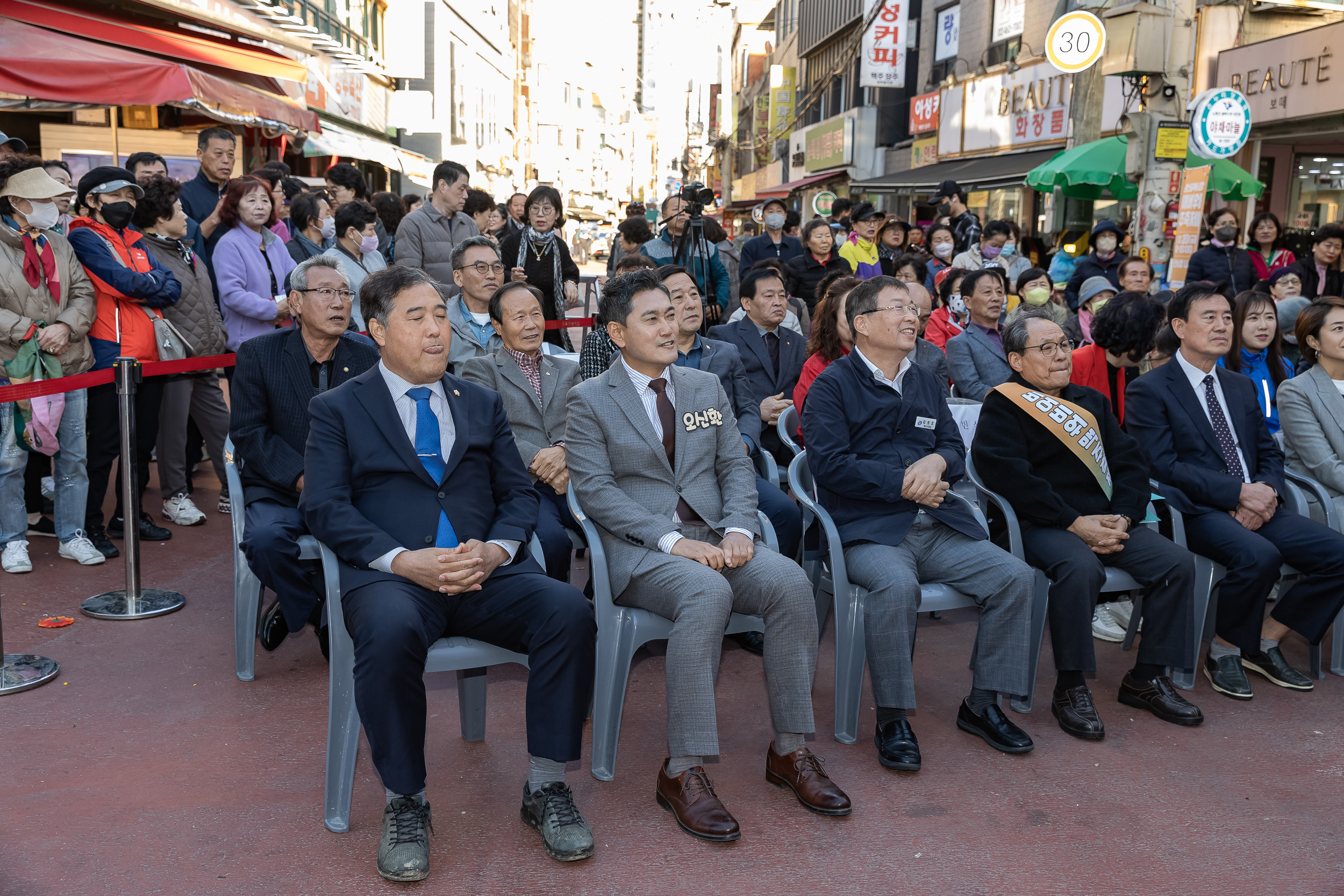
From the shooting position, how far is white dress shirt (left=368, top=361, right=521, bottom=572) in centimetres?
336

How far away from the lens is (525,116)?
5147 centimetres

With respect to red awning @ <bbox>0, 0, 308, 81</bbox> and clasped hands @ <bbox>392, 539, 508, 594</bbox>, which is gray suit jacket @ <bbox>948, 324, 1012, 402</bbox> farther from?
red awning @ <bbox>0, 0, 308, 81</bbox>

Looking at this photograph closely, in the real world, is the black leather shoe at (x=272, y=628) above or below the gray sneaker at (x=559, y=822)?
above

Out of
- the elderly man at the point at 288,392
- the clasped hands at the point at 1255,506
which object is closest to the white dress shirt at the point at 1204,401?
the clasped hands at the point at 1255,506

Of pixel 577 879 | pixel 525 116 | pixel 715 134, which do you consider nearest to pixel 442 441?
pixel 577 879

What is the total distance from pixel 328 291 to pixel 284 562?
117 centimetres

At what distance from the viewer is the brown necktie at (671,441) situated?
12.5 ft

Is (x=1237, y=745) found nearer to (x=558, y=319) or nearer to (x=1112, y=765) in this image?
(x=1112, y=765)

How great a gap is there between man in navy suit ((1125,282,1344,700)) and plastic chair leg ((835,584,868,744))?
161 centimetres

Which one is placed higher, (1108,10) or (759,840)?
(1108,10)

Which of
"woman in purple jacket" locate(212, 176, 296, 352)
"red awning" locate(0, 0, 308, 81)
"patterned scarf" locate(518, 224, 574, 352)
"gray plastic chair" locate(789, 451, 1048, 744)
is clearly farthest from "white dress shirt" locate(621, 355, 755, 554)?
"red awning" locate(0, 0, 308, 81)

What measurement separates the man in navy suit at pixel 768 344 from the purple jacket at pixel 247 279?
254 cm

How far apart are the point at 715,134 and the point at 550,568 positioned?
280 ft

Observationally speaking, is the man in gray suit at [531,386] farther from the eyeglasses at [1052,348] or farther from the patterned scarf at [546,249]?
the patterned scarf at [546,249]
